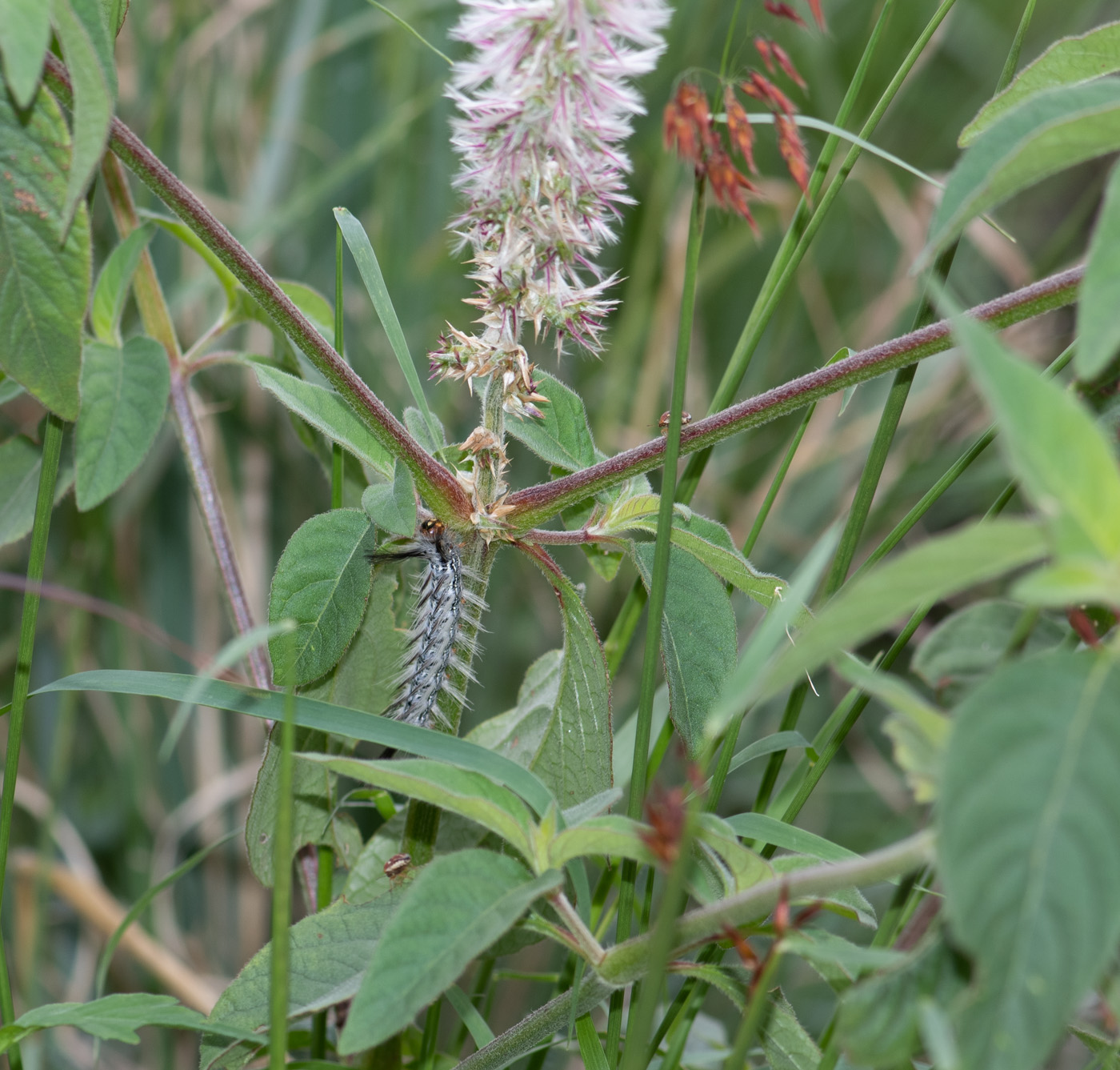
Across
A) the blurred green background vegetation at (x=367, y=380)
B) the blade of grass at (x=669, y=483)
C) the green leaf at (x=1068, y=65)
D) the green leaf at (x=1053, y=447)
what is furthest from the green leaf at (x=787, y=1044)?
the blurred green background vegetation at (x=367, y=380)

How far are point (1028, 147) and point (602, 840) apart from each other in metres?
0.36

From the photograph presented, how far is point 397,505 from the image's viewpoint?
0.66 m

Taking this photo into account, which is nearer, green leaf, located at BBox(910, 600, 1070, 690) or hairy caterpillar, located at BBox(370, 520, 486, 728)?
green leaf, located at BBox(910, 600, 1070, 690)

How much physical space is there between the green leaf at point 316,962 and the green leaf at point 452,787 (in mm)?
167

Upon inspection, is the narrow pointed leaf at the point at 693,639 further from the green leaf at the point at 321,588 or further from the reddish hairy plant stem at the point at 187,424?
the reddish hairy plant stem at the point at 187,424

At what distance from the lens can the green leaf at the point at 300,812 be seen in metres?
0.76

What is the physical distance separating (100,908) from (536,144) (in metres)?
1.37

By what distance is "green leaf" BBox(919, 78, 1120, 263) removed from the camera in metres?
0.43

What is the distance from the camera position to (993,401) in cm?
36

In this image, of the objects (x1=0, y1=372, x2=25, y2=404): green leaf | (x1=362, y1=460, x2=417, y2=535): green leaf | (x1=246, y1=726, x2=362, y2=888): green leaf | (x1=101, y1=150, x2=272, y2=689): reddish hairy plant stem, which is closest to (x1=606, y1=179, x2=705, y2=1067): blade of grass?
(x1=362, y1=460, x2=417, y2=535): green leaf

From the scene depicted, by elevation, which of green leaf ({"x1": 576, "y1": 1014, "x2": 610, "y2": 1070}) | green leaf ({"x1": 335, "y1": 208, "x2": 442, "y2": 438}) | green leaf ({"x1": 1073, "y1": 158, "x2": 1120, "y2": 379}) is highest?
green leaf ({"x1": 1073, "y1": 158, "x2": 1120, "y2": 379})

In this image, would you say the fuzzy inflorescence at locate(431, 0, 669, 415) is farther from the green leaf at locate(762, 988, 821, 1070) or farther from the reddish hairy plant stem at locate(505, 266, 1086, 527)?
the green leaf at locate(762, 988, 821, 1070)

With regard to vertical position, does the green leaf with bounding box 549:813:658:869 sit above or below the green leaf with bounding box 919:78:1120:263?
below

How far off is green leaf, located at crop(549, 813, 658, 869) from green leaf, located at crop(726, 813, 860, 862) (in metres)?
0.10
